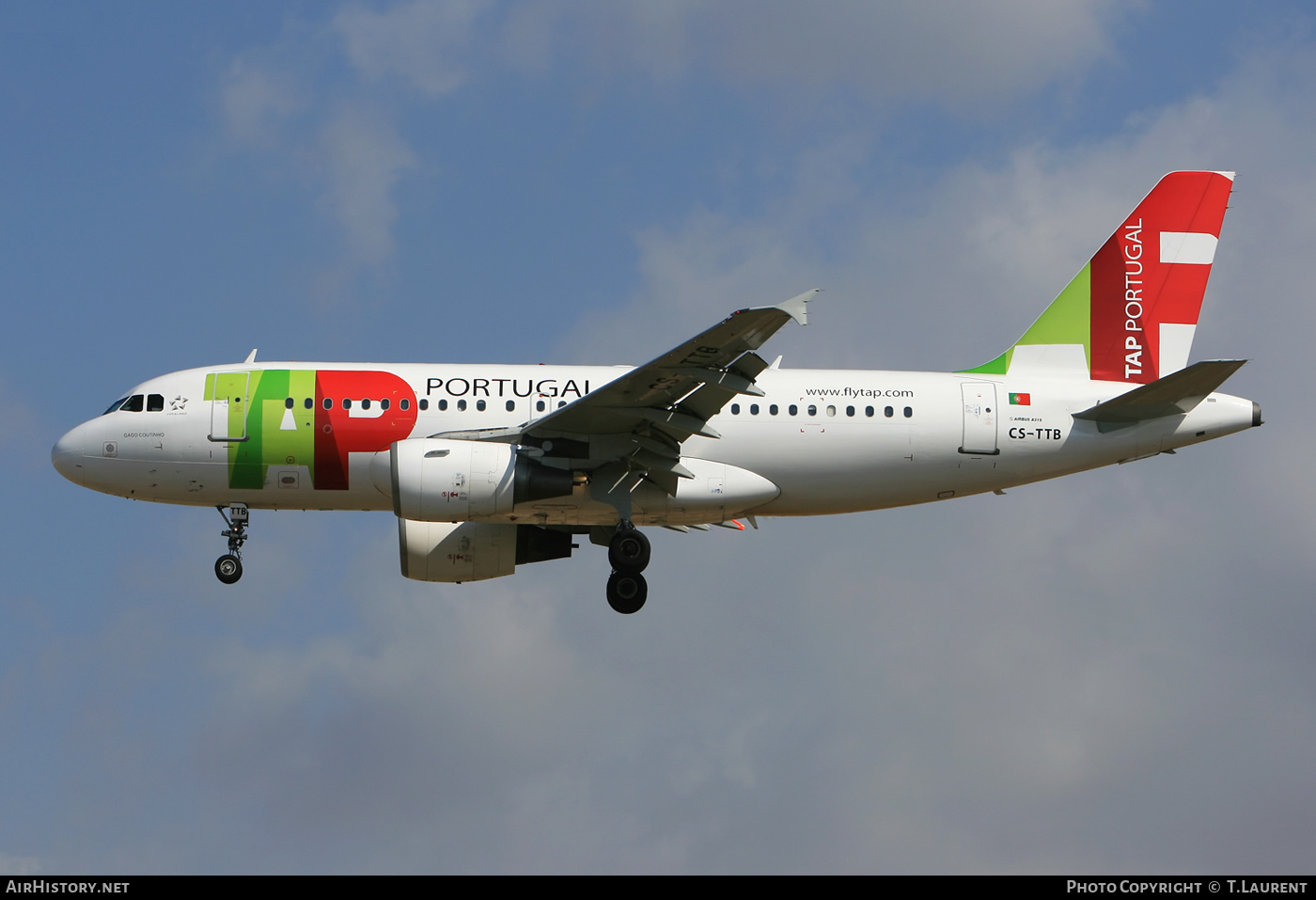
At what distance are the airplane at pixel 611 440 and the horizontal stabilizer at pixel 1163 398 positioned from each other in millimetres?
41

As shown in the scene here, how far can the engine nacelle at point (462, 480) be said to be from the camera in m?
29.2

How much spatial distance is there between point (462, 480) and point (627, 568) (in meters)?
3.77

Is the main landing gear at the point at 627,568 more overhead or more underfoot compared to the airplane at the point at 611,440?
more underfoot

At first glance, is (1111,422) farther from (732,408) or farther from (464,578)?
(464,578)

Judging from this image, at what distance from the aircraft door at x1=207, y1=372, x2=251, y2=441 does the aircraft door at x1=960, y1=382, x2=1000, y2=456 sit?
45.3 ft

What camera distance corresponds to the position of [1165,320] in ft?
114

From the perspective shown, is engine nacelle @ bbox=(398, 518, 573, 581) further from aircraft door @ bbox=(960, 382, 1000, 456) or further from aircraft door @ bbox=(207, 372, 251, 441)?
aircraft door @ bbox=(960, 382, 1000, 456)

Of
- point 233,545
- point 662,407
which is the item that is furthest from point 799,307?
point 233,545

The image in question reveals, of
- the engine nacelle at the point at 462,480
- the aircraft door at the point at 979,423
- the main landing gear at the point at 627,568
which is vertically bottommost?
the main landing gear at the point at 627,568

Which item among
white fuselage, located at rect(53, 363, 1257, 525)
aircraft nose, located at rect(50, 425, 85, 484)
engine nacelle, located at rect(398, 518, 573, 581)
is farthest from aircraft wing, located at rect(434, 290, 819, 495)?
aircraft nose, located at rect(50, 425, 85, 484)

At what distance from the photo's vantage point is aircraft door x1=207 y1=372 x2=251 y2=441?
31125 millimetres

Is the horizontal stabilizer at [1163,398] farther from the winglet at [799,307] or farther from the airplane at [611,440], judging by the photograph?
the winglet at [799,307]

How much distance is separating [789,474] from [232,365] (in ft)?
36.6

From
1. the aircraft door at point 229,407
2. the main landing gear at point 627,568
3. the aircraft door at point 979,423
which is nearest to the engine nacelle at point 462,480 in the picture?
the main landing gear at point 627,568
